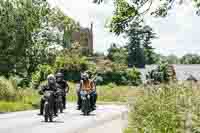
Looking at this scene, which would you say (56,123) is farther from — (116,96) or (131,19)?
(116,96)

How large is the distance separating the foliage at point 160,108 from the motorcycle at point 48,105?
7361 mm

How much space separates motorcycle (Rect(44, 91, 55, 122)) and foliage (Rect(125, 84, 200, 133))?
7.36 m

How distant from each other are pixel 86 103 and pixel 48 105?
5.34 meters

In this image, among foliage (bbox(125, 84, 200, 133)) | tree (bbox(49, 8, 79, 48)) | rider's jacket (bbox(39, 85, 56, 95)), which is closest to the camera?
foliage (bbox(125, 84, 200, 133))

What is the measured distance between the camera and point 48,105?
22719mm

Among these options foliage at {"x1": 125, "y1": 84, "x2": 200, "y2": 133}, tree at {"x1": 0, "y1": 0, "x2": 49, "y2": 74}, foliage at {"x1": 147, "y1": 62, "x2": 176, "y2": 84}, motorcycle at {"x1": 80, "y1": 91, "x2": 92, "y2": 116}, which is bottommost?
motorcycle at {"x1": 80, "y1": 91, "x2": 92, "y2": 116}

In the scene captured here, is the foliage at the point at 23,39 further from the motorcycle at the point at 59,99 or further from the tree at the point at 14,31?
the motorcycle at the point at 59,99

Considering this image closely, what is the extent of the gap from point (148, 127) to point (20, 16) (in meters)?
27.8

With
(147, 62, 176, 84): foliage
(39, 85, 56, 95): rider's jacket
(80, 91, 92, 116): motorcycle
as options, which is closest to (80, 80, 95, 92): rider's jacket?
(80, 91, 92, 116): motorcycle

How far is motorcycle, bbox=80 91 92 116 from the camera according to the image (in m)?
27.9

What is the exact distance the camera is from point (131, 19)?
43.4 ft

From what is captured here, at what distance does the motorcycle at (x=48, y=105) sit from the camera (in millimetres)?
22578

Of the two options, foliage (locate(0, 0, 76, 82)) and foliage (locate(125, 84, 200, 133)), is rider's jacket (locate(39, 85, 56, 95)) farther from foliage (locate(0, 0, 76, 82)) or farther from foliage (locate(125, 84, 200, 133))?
foliage (locate(0, 0, 76, 82))

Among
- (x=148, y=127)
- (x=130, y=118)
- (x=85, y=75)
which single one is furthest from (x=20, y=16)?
(x=148, y=127)
